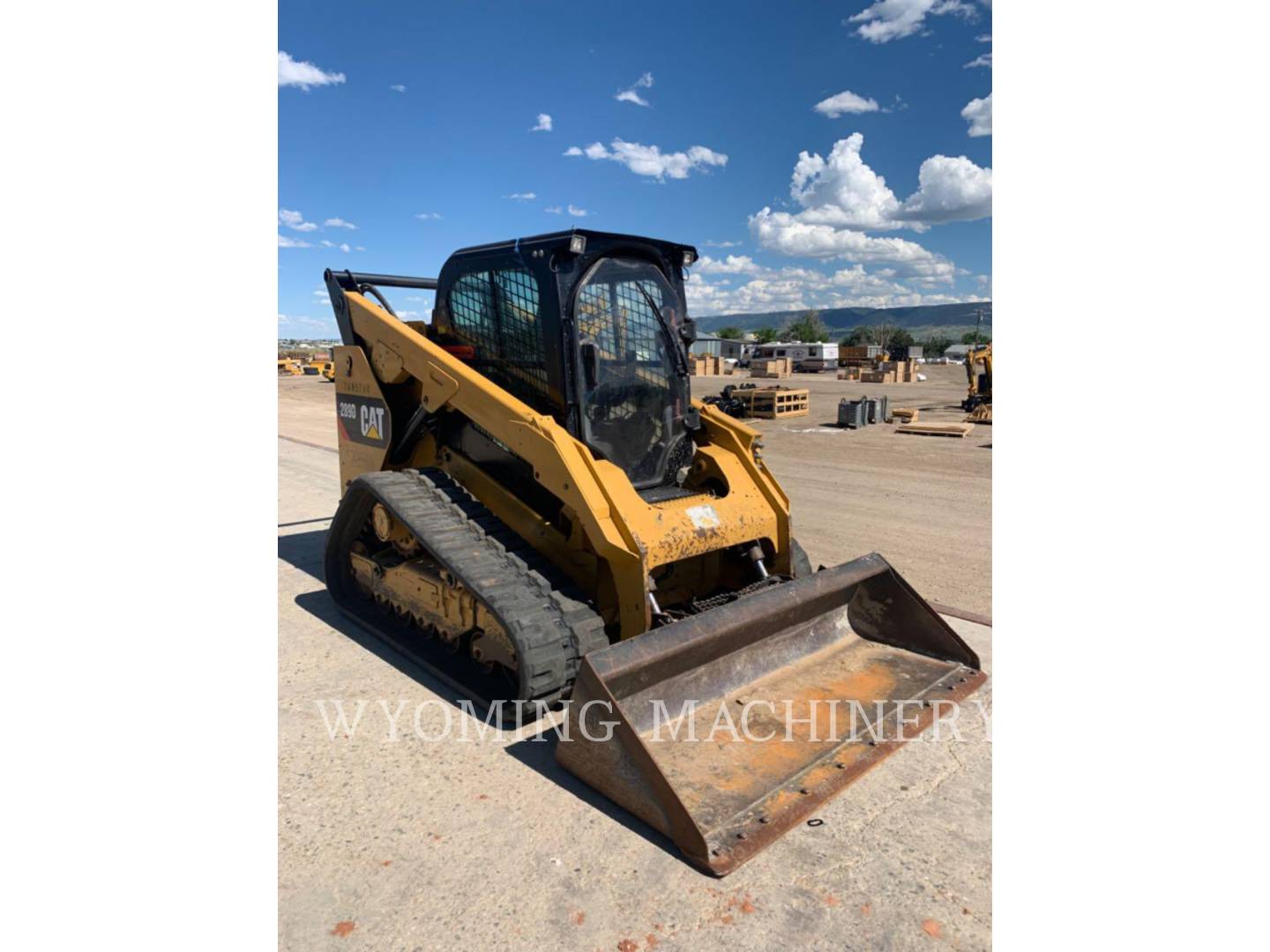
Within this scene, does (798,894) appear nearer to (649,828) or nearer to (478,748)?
(649,828)

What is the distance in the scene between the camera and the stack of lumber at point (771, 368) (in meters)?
40.4

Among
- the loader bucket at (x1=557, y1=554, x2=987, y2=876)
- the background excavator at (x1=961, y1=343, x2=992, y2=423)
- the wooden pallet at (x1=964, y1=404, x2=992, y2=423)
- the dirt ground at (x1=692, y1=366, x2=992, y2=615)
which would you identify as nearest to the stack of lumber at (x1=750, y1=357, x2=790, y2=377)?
the background excavator at (x1=961, y1=343, x2=992, y2=423)

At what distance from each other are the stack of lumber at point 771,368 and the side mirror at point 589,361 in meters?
36.6

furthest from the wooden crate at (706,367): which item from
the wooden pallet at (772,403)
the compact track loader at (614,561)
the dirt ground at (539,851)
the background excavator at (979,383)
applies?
the dirt ground at (539,851)

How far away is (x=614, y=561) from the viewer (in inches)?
141

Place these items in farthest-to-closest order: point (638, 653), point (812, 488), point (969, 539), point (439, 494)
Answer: point (812, 488)
point (969, 539)
point (439, 494)
point (638, 653)

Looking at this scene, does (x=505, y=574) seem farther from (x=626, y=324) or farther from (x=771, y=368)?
(x=771, y=368)

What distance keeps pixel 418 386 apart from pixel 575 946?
3.53 metres

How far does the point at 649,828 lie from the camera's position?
2730 mm

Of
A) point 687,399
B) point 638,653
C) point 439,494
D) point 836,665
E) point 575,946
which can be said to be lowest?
point 575,946

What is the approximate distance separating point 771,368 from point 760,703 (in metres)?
38.3

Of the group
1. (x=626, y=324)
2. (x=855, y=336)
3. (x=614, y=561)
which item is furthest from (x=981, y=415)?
(x=855, y=336)

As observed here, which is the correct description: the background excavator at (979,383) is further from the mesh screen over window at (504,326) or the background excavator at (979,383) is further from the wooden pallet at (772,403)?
the mesh screen over window at (504,326)

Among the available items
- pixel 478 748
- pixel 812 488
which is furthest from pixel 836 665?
pixel 812 488
